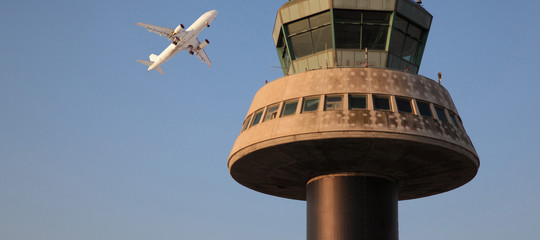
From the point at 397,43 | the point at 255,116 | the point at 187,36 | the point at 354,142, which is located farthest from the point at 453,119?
the point at 187,36

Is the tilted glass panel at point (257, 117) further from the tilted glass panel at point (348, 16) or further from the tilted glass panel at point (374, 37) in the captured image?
the tilted glass panel at point (374, 37)

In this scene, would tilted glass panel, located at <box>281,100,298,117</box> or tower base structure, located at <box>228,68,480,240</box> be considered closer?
tower base structure, located at <box>228,68,480,240</box>

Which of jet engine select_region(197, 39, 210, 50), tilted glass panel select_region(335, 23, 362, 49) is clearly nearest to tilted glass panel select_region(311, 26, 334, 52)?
tilted glass panel select_region(335, 23, 362, 49)

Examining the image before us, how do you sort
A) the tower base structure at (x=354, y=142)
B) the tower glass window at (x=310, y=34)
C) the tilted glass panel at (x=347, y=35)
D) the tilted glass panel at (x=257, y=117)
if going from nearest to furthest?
1. the tower base structure at (x=354, y=142)
2. the tilted glass panel at (x=257, y=117)
3. the tilted glass panel at (x=347, y=35)
4. the tower glass window at (x=310, y=34)

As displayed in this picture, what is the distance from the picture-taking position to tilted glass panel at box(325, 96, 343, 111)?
2825 cm

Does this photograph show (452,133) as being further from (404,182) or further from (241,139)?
(241,139)

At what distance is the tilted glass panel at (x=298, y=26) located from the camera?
33000 mm

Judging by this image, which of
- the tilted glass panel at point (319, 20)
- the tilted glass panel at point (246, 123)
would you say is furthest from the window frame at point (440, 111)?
the tilted glass panel at point (246, 123)

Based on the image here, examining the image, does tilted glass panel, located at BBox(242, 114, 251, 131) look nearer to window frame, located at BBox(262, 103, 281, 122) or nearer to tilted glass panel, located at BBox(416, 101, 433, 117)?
window frame, located at BBox(262, 103, 281, 122)

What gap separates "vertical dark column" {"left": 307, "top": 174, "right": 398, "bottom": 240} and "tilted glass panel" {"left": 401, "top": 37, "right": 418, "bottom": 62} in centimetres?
748

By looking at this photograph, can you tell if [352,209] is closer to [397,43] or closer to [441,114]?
[441,114]

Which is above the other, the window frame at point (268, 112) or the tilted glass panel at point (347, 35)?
the tilted glass panel at point (347, 35)

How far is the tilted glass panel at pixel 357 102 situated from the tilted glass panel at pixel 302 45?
5.92 metres

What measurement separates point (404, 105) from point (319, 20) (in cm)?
725
